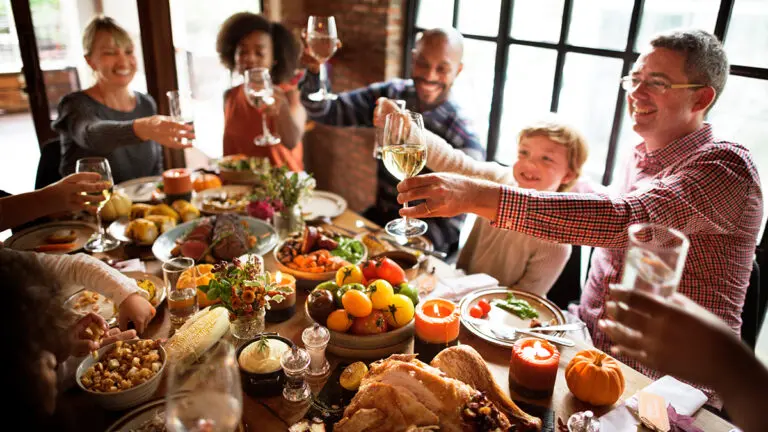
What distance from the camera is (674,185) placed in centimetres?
153

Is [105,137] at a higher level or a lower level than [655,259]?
lower

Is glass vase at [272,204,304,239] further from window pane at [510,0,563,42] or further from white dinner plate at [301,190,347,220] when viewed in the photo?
window pane at [510,0,563,42]

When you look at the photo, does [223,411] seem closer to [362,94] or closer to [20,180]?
[362,94]

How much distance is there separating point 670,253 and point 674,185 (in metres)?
0.89

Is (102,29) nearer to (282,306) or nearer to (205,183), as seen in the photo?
(205,183)

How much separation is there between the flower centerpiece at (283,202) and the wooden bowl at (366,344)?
78 cm

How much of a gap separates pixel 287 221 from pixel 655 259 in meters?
1.50

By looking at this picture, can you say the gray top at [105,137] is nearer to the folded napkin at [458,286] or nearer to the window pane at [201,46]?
the window pane at [201,46]

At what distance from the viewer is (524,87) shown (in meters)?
3.08

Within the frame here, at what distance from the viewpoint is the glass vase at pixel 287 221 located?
2035 mm

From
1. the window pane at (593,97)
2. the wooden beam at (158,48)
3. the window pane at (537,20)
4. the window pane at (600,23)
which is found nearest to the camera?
the window pane at (600,23)

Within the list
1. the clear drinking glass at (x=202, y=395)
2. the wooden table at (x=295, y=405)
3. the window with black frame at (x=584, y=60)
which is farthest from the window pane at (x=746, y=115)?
the clear drinking glass at (x=202, y=395)

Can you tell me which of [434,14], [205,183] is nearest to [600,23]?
[434,14]

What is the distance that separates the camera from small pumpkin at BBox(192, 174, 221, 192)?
2.49 metres
